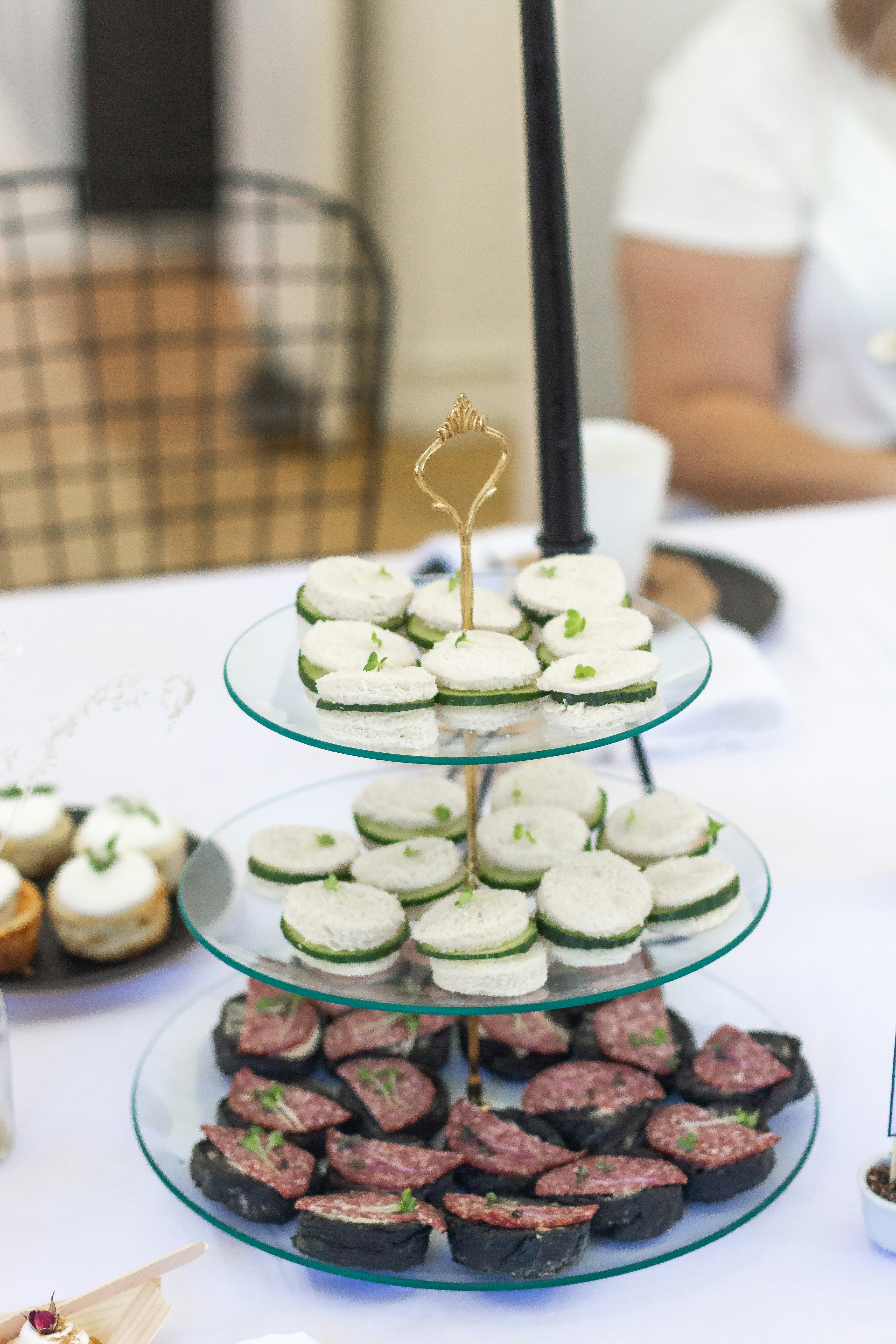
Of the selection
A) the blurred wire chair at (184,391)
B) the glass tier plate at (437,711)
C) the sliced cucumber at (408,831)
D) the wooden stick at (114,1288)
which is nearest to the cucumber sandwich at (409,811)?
the sliced cucumber at (408,831)

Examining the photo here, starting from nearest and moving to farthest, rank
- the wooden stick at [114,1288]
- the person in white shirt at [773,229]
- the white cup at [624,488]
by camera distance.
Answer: the wooden stick at [114,1288] → the white cup at [624,488] → the person in white shirt at [773,229]

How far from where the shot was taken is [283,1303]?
0.56 m

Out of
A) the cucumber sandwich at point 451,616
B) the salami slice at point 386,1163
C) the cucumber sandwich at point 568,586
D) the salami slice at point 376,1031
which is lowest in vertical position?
the salami slice at point 376,1031

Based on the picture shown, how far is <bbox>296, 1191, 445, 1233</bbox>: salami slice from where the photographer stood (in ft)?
1.85

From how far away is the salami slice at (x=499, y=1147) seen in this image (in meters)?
0.61

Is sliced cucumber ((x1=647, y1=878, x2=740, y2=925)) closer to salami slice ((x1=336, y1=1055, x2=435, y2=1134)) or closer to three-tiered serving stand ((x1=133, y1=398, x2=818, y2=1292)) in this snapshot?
three-tiered serving stand ((x1=133, y1=398, x2=818, y2=1292))

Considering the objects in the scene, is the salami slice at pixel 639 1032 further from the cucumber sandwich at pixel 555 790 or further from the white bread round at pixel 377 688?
the white bread round at pixel 377 688

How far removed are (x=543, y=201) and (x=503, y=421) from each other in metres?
3.15

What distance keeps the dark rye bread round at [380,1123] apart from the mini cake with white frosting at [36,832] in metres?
0.29

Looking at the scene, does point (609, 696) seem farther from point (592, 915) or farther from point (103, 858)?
point (103, 858)

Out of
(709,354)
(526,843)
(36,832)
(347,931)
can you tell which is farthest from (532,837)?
(709,354)

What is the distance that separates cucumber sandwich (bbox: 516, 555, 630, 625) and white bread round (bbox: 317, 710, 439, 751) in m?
0.10

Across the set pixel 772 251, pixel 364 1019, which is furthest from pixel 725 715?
pixel 772 251

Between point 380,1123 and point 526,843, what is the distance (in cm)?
15
